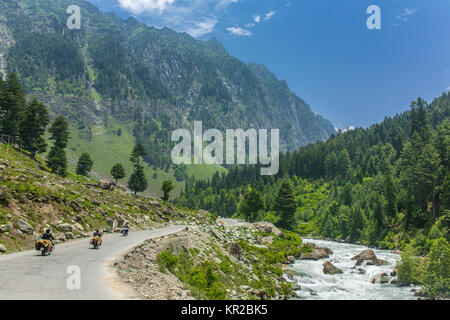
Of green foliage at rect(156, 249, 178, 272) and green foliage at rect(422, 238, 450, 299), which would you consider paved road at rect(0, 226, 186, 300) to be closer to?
green foliage at rect(156, 249, 178, 272)

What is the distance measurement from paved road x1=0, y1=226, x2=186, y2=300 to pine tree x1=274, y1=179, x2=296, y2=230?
239ft

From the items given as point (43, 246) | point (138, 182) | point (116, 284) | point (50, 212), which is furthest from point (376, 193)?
point (116, 284)

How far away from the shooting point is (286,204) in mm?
94438

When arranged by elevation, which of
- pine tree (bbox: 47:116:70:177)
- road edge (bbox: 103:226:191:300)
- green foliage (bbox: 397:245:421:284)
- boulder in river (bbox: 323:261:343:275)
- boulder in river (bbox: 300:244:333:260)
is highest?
pine tree (bbox: 47:116:70:177)

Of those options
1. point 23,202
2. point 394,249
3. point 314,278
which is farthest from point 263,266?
point 394,249

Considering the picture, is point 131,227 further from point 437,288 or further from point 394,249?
point 394,249

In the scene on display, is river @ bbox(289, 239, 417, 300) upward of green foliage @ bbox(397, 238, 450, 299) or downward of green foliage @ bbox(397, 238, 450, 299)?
downward

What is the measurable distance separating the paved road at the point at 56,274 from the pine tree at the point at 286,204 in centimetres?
7286

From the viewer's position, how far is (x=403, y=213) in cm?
8481

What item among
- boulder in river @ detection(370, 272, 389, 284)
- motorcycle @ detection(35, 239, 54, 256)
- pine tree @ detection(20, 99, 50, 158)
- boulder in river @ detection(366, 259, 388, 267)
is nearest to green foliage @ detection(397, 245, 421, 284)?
boulder in river @ detection(370, 272, 389, 284)

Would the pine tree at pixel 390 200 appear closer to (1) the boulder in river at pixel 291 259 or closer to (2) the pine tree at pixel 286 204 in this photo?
(2) the pine tree at pixel 286 204

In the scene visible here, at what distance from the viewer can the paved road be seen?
12891 millimetres

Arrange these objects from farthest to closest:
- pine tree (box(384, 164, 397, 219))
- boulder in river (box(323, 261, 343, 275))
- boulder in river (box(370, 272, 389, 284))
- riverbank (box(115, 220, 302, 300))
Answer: pine tree (box(384, 164, 397, 219))
boulder in river (box(323, 261, 343, 275))
boulder in river (box(370, 272, 389, 284))
riverbank (box(115, 220, 302, 300))

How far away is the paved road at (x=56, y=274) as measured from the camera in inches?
508
